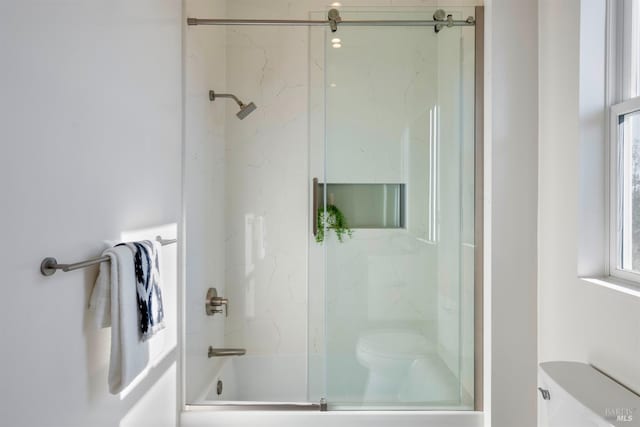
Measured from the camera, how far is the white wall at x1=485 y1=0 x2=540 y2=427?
1.79 metres

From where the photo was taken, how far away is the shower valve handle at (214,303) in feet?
7.05

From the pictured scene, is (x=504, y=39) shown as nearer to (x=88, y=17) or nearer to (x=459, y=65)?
(x=459, y=65)

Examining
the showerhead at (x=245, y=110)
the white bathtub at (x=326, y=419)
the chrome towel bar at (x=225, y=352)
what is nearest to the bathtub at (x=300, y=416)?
the white bathtub at (x=326, y=419)

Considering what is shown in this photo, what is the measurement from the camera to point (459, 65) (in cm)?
193

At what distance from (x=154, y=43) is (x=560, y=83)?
1.49 m

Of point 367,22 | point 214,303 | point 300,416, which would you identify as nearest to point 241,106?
point 367,22

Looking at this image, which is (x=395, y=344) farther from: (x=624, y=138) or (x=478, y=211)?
(x=624, y=138)

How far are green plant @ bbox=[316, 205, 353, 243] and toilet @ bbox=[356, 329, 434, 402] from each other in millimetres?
461

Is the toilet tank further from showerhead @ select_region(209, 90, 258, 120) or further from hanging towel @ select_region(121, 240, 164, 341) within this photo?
showerhead @ select_region(209, 90, 258, 120)

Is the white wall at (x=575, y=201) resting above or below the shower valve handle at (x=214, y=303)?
above

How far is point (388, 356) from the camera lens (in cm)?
195

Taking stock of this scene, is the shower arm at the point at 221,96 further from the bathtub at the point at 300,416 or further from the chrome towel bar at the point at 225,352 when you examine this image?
the bathtub at the point at 300,416

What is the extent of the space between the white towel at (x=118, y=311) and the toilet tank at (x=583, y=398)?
1196 mm

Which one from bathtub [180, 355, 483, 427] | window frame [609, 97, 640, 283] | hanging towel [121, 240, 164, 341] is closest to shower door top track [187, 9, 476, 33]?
window frame [609, 97, 640, 283]
